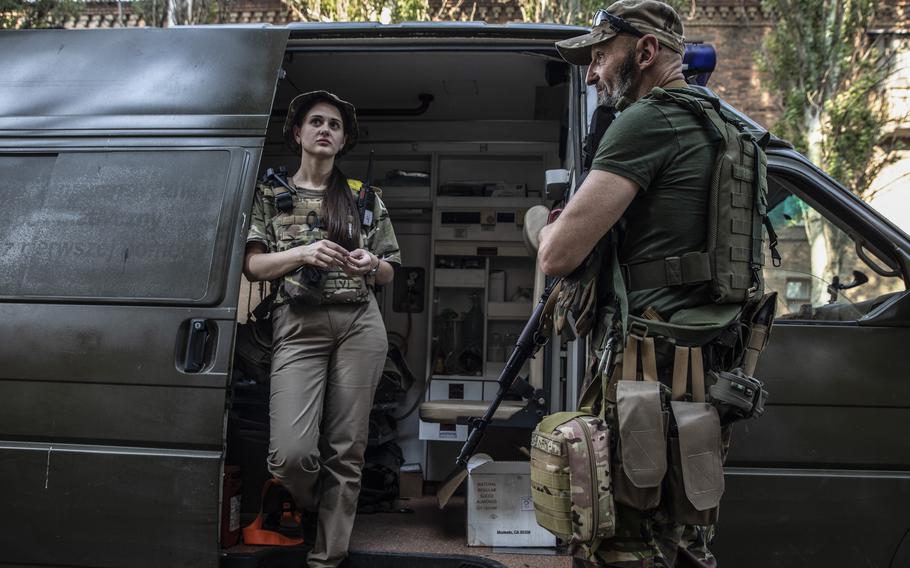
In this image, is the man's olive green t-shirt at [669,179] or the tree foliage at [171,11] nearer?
the man's olive green t-shirt at [669,179]

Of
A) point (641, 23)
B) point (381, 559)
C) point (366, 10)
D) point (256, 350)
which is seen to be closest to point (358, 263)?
point (256, 350)

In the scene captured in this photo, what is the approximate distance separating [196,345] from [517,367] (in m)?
1.23

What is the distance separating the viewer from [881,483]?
2674 millimetres

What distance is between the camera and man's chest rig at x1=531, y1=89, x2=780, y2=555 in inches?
70.8

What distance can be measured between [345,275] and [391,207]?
7.66 ft

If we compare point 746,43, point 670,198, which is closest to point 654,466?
point 670,198

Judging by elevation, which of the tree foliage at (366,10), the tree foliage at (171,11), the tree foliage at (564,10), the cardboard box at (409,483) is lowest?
the cardboard box at (409,483)

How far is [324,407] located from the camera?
3.10 metres

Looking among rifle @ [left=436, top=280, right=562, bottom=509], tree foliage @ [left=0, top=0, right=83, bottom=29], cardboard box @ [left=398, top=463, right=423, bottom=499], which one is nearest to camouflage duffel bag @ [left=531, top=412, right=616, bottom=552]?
rifle @ [left=436, top=280, right=562, bottom=509]

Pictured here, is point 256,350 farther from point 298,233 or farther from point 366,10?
point 366,10

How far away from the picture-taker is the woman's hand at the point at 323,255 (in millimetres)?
2934

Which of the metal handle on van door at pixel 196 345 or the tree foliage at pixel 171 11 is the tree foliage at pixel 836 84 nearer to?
the tree foliage at pixel 171 11

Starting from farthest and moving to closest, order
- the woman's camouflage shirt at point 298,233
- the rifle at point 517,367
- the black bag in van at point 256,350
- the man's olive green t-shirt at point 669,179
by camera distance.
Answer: the black bag in van at point 256,350 → the woman's camouflage shirt at point 298,233 → the rifle at point 517,367 → the man's olive green t-shirt at point 669,179

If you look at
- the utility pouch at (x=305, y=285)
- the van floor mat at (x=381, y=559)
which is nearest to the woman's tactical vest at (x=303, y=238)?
the utility pouch at (x=305, y=285)
